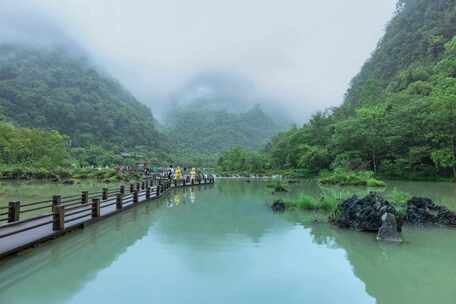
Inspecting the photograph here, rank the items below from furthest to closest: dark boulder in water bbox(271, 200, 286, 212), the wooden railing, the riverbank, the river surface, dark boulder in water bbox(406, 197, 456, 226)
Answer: the riverbank
dark boulder in water bbox(271, 200, 286, 212)
dark boulder in water bbox(406, 197, 456, 226)
the wooden railing
the river surface

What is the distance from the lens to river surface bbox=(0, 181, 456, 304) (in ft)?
15.0

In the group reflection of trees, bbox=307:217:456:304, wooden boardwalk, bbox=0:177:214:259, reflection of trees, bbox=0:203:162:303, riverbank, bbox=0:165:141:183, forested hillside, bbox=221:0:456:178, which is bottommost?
reflection of trees, bbox=307:217:456:304

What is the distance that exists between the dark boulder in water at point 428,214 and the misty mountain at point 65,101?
63.8 metres

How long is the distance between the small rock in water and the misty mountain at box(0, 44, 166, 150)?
64258mm

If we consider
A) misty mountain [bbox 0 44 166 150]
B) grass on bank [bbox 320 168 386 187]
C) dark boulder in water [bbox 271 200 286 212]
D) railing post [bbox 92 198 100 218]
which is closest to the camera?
railing post [bbox 92 198 100 218]

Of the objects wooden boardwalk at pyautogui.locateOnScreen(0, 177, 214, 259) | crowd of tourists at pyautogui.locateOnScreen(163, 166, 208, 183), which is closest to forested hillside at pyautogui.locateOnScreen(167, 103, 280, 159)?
crowd of tourists at pyautogui.locateOnScreen(163, 166, 208, 183)

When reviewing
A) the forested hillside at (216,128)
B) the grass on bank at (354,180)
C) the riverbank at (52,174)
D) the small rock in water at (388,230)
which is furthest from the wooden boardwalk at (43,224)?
the forested hillside at (216,128)

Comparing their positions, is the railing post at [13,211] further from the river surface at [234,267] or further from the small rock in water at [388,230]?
the small rock in water at [388,230]

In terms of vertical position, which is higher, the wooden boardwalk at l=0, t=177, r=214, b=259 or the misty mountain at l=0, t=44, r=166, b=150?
the misty mountain at l=0, t=44, r=166, b=150

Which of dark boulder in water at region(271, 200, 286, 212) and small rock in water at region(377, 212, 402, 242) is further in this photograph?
dark boulder in water at region(271, 200, 286, 212)

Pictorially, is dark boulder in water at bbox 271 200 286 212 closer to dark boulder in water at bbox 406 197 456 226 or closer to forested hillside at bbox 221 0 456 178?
dark boulder in water at bbox 406 197 456 226

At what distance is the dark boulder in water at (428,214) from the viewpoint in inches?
357

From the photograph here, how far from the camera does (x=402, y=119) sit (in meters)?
29.2

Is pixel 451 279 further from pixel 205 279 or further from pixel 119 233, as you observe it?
pixel 119 233
